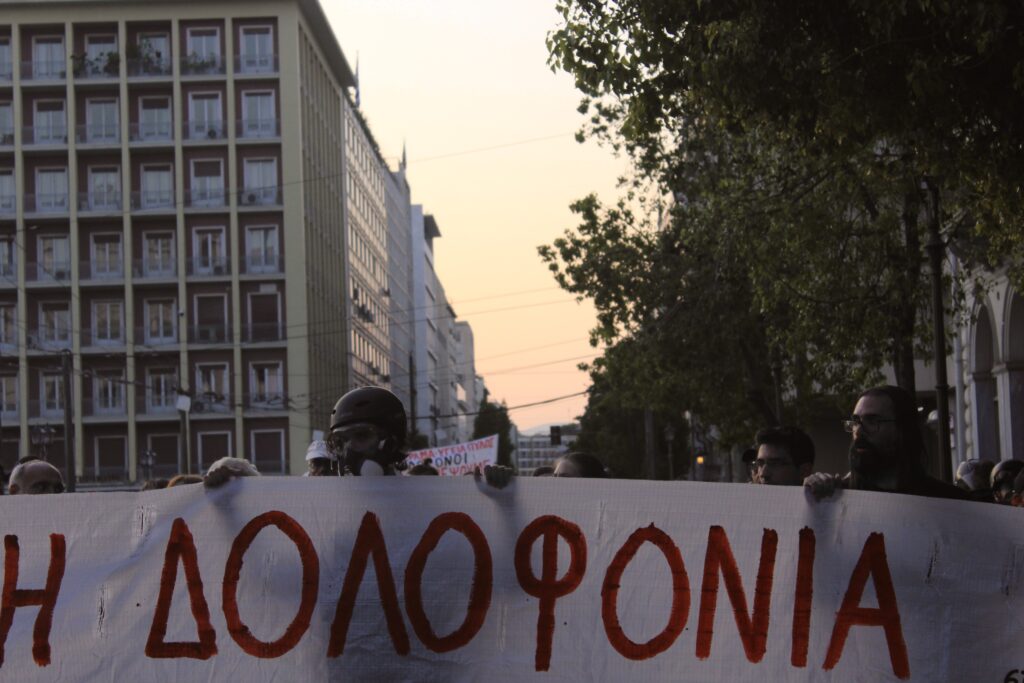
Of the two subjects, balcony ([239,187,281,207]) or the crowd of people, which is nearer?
the crowd of people

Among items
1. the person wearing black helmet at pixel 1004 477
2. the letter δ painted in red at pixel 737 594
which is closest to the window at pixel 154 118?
the person wearing black helmet at pixel 1004 477

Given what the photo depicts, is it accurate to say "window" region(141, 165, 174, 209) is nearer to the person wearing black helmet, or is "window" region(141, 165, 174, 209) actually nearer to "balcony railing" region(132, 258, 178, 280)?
"balcony railing" region(132, 258, 178, 280)

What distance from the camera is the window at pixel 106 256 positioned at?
7225 cm

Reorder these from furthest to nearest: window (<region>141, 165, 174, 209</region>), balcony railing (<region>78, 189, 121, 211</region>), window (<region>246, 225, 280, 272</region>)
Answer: window (<region>141, 165, 174, 209</region>) → balcony railing (<region>78, 189, 121, 211</region>) → window (<region>246, 225, 280, 272</region>)

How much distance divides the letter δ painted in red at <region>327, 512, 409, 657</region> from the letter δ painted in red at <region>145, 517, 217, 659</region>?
1.44 feet

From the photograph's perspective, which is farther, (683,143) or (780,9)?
(683,143)

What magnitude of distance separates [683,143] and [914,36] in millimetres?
17011

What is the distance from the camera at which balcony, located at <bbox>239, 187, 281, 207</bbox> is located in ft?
237

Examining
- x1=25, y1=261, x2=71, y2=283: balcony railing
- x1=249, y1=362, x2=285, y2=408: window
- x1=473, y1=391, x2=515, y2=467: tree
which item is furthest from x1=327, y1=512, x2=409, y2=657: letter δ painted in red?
x1=473, y1=391, x2=515, y2=467: tree

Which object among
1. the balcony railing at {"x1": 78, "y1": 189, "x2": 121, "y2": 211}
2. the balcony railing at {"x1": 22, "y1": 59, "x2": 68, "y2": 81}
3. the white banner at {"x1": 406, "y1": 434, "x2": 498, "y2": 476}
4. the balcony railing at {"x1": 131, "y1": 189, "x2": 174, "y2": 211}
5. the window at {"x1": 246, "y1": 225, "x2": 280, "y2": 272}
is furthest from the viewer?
the balcony railing at {"x1": 22, "y1": 59, "x2": 68, "y2": 81}

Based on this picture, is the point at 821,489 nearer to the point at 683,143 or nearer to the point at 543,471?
the point at 543,471

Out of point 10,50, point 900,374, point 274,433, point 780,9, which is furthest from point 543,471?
point 10,50

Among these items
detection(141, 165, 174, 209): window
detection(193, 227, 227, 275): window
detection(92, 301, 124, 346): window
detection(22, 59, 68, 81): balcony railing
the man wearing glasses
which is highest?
detection(22, 59, 68, 81): balcony railing

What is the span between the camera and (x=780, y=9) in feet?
34.1
